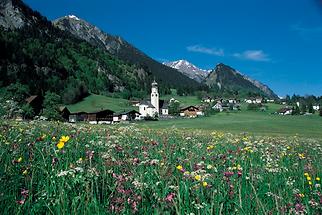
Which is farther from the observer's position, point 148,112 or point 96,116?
point 148,112

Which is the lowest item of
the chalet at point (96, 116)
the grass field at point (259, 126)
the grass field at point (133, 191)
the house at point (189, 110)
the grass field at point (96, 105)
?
the grass field at point (259, 126)

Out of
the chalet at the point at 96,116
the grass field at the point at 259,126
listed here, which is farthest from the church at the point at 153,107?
the grass field at the point at 259,126

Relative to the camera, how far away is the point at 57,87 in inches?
7795

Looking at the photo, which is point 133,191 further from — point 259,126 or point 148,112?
point 148,112

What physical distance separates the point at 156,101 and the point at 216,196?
627 feet

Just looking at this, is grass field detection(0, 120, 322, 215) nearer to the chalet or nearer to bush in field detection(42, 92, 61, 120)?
bush in field detection(42, 92, 61, 120)

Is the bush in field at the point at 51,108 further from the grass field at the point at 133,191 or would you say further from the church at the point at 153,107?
the grass field at the point at 133,191

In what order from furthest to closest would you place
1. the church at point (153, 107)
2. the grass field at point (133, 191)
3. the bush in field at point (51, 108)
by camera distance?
the church at point (153, 107), the bush in field at point (51, 108), the grass field at point (133, 191)

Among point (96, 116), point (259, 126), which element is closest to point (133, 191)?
point (259, 126)

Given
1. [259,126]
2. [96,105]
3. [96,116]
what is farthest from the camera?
[96,105]

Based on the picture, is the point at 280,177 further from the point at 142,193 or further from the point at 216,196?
the point at 142,193

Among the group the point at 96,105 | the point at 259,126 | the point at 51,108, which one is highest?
the point at 96,105

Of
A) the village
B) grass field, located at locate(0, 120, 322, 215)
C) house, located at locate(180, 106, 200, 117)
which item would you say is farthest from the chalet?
grass field, located at locate(0, 120, 322, 215)

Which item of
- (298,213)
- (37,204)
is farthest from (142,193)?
(298,213)
